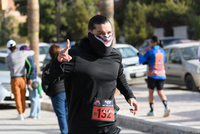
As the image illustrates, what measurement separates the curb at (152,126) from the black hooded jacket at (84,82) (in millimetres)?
3439

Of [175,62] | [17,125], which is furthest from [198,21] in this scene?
[17,125]

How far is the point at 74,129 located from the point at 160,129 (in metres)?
4.03

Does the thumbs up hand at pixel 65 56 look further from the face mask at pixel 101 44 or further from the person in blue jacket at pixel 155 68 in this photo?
the person in blue jacket at pixel 155 68

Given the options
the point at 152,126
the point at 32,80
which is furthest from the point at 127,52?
the point at 152,126

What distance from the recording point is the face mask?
3777 mm

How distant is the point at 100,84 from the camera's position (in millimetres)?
3766

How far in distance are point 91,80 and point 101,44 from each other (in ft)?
1.17

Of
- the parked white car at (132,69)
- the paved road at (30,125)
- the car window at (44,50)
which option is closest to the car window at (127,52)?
A: the parked white car at (132,69)

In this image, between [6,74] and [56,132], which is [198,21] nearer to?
[6,74]

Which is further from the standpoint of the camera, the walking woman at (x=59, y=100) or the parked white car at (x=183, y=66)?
the parked white car at (x=183, y=66)

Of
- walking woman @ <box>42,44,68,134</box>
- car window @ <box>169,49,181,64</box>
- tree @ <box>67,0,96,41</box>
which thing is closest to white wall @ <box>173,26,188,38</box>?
tree @ <box>67,0,96,41</box>

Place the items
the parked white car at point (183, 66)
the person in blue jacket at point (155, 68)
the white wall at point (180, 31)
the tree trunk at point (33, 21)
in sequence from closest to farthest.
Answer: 1. the person in blue jacket at point (155, 68)
2. the parked white car at point (183, 66)
3. the tree trunk at point (33, 21)
4. the white wall at point (180, 31)

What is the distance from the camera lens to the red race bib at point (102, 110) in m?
3.72

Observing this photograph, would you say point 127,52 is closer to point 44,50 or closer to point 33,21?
point 33,21
